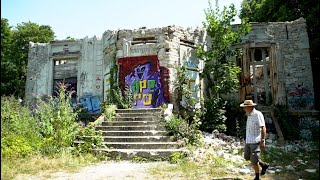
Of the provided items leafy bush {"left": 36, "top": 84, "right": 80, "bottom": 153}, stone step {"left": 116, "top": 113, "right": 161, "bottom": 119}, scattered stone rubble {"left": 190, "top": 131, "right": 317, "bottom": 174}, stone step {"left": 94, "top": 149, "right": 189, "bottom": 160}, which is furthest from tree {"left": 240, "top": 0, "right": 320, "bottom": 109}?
leafy bush {"left": 36, "top": 84, "right": 80, "bottom": 153}

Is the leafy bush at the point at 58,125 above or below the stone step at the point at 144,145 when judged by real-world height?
above

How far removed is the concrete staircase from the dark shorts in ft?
8.53

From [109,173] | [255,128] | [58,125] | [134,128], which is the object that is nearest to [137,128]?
[134,128]

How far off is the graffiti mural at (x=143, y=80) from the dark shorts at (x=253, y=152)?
22.3ft

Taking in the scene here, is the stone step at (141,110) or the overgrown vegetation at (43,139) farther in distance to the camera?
the stone step at (141,110)

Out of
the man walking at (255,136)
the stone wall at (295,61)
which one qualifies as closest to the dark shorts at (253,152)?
the man walking at (255,136)

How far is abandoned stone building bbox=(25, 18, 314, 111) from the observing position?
42.2 feet

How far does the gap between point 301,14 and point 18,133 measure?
1611 cm

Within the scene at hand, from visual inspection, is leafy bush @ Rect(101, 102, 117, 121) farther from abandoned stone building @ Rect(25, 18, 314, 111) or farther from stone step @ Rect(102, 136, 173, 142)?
stone step @ Rect(102, 136, 173, 142)

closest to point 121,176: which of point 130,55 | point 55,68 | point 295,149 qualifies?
point 295,149

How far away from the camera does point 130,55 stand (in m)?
13.2

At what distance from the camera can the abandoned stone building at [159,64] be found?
12.9 m

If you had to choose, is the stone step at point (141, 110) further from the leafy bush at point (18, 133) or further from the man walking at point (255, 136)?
the man walking at point (255, 136)

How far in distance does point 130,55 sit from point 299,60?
867 cm
